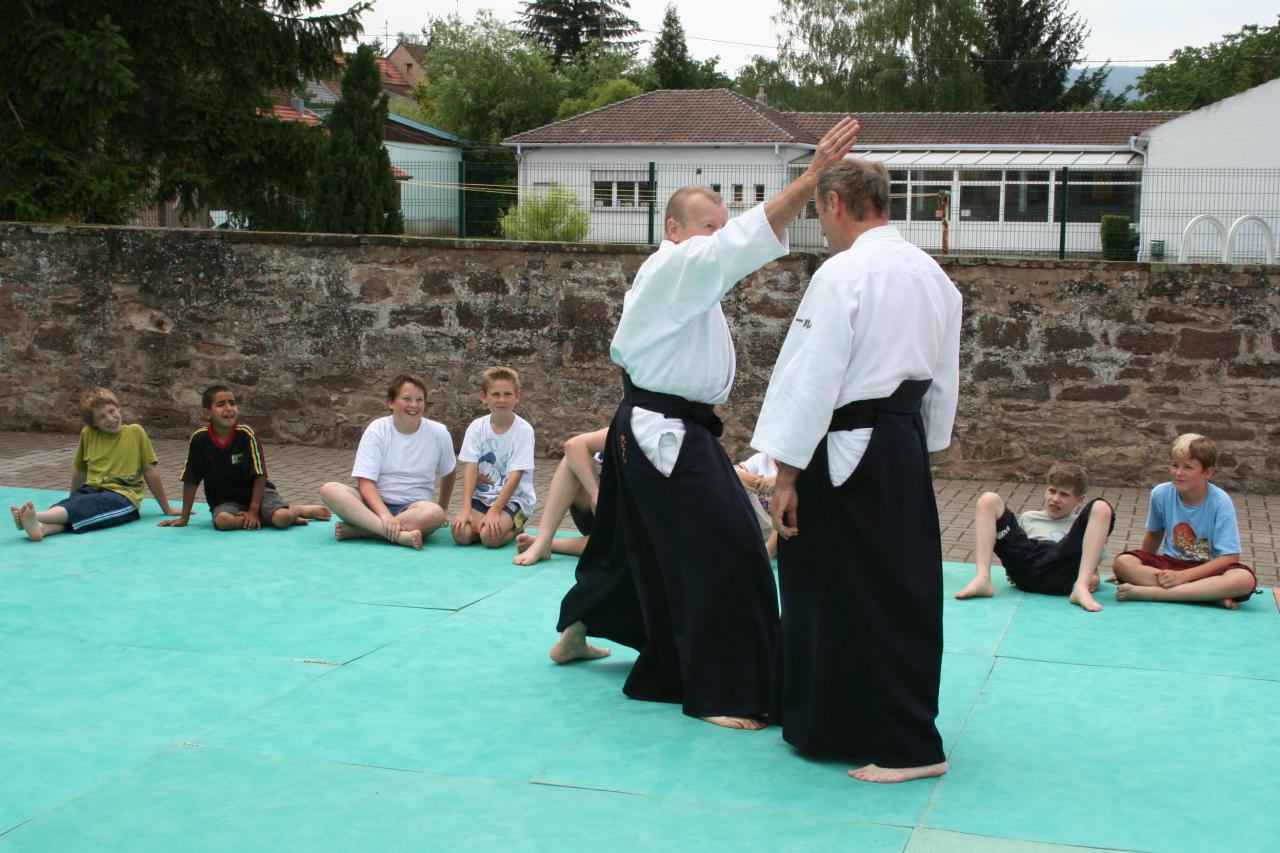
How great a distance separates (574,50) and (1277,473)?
58.1 m

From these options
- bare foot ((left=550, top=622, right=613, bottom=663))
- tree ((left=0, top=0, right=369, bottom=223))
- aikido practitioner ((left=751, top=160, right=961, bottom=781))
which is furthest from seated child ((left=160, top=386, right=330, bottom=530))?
tree ((left=0, top=0, right=369, bottom=223))

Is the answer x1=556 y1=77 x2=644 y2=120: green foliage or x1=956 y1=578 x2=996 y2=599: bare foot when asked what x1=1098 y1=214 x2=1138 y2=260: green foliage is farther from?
x1=556 y1=77 x2=644 y2=120: green foliage

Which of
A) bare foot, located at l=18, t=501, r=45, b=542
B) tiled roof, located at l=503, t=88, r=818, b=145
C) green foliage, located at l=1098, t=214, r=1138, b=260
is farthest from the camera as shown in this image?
tiled roof, located at l=503, t=88, r=818, b=145

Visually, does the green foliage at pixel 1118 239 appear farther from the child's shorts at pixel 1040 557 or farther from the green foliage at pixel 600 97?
the green foliage at pixel 600 97

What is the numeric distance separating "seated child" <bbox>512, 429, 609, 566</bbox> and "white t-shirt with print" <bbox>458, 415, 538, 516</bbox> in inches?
16.5

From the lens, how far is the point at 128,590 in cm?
652

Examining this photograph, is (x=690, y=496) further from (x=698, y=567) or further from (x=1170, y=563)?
(x=1170, y=563)

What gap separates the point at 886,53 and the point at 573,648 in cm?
4792

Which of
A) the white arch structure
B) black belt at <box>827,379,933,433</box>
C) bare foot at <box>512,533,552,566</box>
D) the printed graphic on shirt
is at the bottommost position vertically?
bare foot at <box>512,533,552,566</box>

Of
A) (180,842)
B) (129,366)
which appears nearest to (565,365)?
(129,366)

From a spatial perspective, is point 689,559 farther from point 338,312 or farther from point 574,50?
point 574,50

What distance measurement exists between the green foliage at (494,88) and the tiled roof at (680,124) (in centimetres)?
1189

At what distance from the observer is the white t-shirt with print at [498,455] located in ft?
25.4

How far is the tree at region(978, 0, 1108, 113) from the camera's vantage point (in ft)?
171
